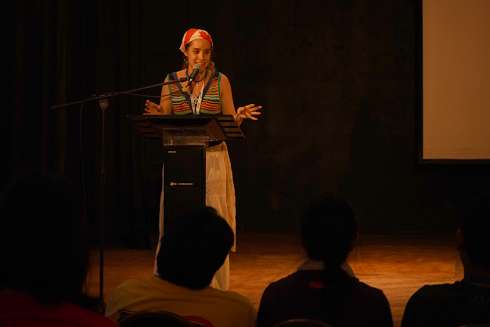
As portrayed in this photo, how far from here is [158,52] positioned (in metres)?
7.43

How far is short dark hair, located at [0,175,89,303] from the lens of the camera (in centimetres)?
125

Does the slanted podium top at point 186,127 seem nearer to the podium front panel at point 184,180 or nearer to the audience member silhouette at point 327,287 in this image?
the podium front panel at point 184,180

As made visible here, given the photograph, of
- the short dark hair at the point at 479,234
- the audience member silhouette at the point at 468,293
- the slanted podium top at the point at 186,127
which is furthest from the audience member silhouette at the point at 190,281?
the slanted podium top at the point at 186,127

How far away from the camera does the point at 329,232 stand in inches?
68.2

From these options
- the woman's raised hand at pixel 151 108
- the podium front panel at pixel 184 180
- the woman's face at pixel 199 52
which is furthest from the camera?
the woman's face at pixel 199 52

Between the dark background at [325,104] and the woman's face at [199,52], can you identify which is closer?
the woman's face at [199,52]

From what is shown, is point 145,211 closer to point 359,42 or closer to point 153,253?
point 153,253

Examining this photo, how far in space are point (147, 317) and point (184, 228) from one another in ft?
0.93

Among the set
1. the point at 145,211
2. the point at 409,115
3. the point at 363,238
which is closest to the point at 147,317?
the point at 145,211

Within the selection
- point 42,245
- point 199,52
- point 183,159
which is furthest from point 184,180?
point 42,245

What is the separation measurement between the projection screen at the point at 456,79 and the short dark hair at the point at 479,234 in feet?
19.3

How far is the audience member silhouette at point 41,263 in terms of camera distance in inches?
49.1

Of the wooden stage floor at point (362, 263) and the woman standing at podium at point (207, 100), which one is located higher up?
the woman standing at podium at point (207, 100)

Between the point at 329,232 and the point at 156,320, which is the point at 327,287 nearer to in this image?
the point at 329,232
